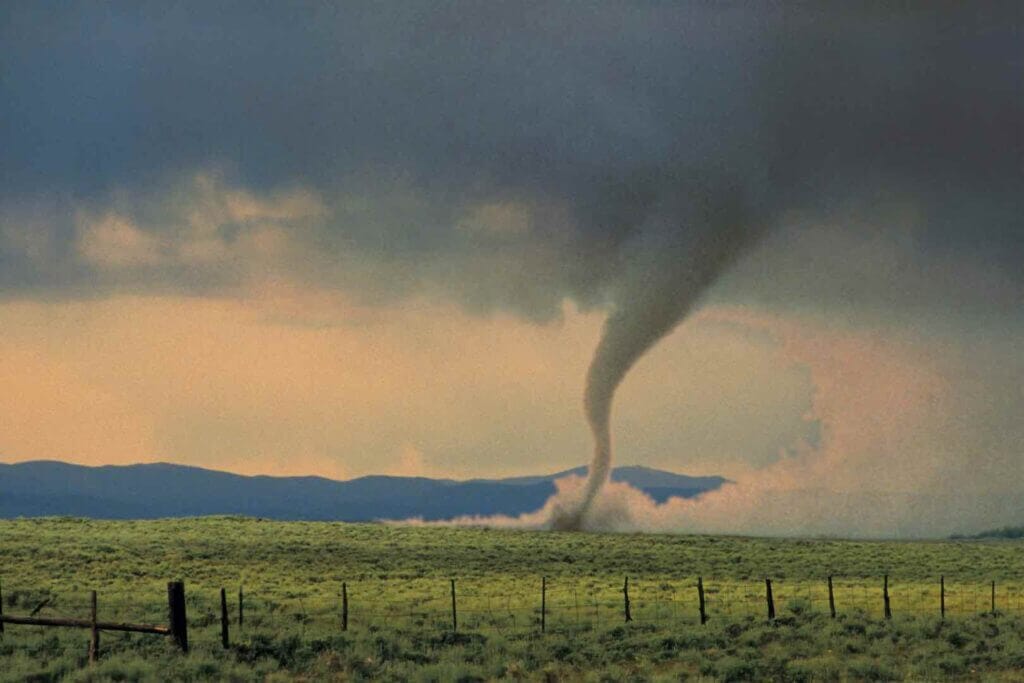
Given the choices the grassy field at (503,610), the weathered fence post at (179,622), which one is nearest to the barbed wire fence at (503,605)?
the grassy field at (503,610)

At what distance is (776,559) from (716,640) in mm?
51379

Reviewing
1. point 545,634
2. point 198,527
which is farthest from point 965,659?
point 198,527

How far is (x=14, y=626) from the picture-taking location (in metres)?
40.5

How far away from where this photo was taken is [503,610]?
5053 cm

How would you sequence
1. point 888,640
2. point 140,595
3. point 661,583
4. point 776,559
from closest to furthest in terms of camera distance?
1. point 888,640
2. point 140,595
3. point 661,583
4. point 776,559

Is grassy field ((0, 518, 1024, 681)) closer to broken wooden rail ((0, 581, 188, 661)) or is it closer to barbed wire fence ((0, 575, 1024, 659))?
barbed wire fence ((0, 575, 1024, 659))

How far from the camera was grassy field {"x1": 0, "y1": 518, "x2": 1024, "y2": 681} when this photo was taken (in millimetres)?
35156

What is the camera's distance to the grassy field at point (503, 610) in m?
35.2

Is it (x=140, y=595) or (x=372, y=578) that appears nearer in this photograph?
(x=140, y=595)

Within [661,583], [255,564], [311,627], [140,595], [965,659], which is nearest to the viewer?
[965,659]

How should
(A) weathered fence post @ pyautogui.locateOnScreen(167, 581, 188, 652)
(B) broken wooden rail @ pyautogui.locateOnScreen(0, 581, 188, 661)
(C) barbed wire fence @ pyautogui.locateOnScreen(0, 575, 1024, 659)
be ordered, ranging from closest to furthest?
(B) broken wooden rail @ pyautogui.locateOnScreen(0, 581, 188, 661), (A) weathered fence post @ pyautogui.locateOnScreen(167, 581, 188, 652), (C) barbed wire fence @ pyautogui.locateOnScreen(0, 575, 1024, 659)

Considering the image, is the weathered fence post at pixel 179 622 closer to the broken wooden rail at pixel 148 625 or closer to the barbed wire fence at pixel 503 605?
the broken wooden rail at pixel 148 625

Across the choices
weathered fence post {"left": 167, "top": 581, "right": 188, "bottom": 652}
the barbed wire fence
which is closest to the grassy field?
the barbed wire fence

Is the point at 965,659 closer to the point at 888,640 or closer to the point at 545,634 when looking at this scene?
the point at 888,640
